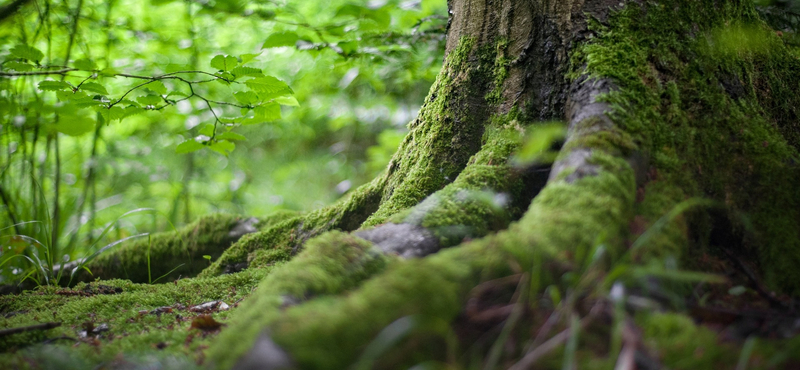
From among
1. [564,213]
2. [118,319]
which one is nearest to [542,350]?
[564,213]

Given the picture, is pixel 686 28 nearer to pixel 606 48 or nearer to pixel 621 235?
pixel 606 48

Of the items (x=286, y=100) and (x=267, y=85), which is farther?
(x=286, y=100)

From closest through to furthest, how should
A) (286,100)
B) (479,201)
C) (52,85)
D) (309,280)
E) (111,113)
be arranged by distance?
(309,280), (479,201), (52,85), (111,113), (286,100)

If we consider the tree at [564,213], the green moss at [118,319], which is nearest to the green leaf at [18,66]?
the green moss at [118,319]

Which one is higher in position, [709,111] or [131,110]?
[131,110]

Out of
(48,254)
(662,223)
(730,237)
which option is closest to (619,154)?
(662,223)

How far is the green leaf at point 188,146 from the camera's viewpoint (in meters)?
2.43

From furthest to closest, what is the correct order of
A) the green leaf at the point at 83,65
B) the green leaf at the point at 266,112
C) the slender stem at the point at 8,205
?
1. the slender stem at the point at 8,205
2. the green leaf at the point at 266,112
3. the green leaf at the point at 83,65

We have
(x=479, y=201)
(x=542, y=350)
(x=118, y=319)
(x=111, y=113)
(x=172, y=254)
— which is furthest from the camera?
(x=172, y=254)

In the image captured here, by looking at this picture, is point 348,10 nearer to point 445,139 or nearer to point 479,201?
point 445,139

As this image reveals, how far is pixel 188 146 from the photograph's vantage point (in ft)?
8.08

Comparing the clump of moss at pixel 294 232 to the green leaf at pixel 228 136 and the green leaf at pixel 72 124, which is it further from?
the green leaf at pixel 72 124

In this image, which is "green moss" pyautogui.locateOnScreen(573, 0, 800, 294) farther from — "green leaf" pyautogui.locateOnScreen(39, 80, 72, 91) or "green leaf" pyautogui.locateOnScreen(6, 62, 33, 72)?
"green leaf" pyautogui.locateOnScreen(6, 62, 33, 72)

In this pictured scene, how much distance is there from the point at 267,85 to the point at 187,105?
A: 453 cm
